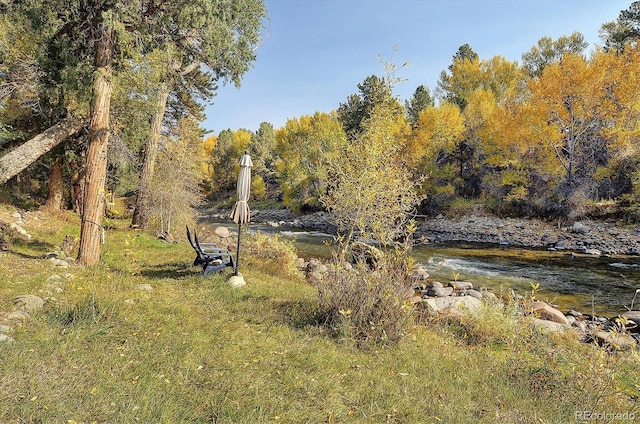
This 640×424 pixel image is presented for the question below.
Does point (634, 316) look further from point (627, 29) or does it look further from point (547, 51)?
point (547, 51)

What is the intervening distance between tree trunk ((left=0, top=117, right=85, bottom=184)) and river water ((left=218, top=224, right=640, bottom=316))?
8173 millimetres

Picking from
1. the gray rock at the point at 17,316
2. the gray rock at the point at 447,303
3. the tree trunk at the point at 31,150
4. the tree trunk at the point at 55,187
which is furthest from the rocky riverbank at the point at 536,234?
the tree trunk at the point at 55,187

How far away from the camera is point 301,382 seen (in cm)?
334

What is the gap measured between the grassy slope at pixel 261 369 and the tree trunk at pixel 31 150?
4377 mm

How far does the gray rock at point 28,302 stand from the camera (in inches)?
165

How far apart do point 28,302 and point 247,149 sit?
855cm

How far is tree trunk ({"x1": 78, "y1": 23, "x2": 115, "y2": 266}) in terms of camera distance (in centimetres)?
707

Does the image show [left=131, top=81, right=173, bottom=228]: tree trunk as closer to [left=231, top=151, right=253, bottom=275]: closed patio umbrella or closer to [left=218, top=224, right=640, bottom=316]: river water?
[left=218, top=224, right=640, bottom=316]: river water

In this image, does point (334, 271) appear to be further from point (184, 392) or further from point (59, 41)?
point (59, 41)

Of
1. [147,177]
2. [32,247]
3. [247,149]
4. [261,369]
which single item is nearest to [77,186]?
[147,177]

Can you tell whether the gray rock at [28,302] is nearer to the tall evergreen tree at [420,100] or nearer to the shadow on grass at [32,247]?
the shadow on grass at [32,247]

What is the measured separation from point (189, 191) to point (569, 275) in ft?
51.0

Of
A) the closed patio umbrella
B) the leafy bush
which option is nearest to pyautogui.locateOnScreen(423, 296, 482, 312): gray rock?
the leafy bush

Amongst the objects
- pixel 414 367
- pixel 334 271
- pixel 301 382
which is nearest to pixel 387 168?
pixel 334 271
